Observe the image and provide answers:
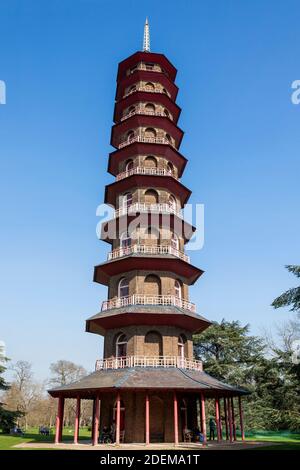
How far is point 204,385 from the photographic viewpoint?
19781 mm

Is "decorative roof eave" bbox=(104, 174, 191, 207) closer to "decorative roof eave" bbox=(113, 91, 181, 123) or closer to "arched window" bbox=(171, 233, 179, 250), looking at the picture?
"arched window" bbox=(171, 233, 179, 250)

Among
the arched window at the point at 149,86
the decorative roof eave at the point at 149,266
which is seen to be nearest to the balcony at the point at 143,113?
the arched window at the point at 149,86

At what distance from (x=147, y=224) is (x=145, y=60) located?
1460 centimetres

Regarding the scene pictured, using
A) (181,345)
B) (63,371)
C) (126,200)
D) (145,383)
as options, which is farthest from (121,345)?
(63,371)

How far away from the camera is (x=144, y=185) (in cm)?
2711

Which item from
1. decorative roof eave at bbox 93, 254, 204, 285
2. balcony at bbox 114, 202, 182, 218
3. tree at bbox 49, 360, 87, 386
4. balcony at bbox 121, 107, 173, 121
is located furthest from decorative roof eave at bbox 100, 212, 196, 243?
tree at bbox 49, 360, 87, 386

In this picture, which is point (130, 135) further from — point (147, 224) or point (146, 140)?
point (147, 224)

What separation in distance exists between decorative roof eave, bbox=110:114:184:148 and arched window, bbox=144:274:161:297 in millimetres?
11670

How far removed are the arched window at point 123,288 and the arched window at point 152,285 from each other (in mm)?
1352

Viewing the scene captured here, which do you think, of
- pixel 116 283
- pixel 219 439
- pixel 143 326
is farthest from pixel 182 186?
pixel 219 439

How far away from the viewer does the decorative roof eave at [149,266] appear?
78.8ft

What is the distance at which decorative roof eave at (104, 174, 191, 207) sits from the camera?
88.5 ft

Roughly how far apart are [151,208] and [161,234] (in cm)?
186
